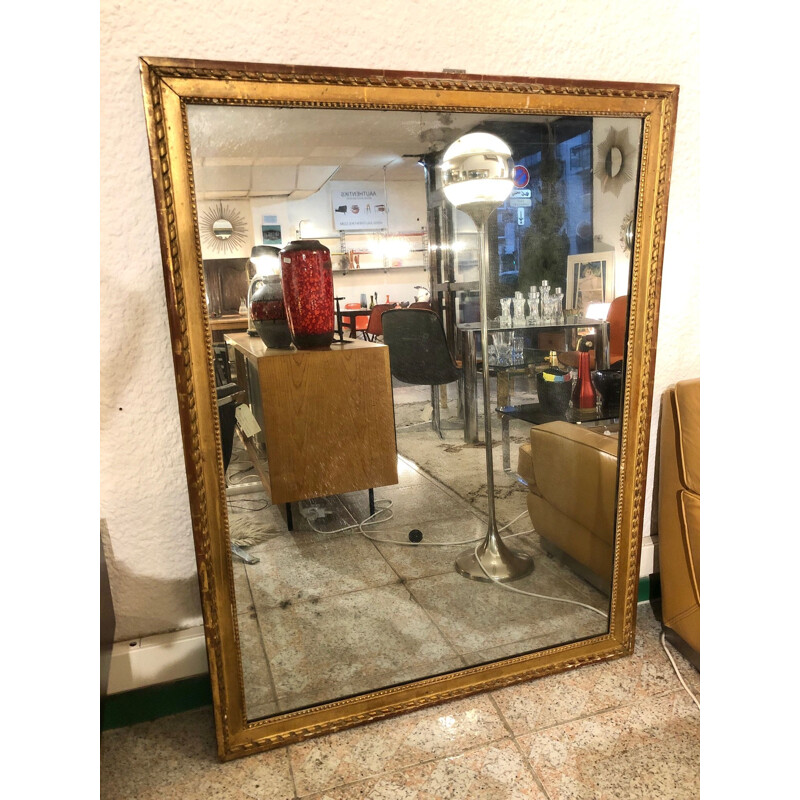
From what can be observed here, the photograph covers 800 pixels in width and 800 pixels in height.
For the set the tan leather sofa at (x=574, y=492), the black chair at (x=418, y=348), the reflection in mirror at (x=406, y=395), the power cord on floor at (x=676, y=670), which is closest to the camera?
the reflection in mirror at (x=406, y=395)

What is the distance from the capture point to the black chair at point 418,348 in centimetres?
143

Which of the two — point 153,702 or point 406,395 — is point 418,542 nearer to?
point 406,395

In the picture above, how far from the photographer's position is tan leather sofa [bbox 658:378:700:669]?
160cm

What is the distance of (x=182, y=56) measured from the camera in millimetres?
1239

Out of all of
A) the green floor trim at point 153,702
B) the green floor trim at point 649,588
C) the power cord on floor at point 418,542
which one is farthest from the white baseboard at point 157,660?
the green floor trim at point 649,588

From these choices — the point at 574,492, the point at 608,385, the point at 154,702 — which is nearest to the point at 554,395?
the point at 608,385

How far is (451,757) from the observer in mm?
1390

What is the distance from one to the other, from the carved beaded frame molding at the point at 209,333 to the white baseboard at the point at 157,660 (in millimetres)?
A: 190

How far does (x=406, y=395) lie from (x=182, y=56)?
85cm

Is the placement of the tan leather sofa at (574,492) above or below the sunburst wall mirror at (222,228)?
below

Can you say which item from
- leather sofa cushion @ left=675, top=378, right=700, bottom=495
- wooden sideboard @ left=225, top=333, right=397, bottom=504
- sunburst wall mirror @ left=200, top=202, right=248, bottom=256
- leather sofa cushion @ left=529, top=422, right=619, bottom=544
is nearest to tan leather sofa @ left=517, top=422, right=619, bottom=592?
leather sofa cushion @ left=529, top=422, right=619, bottom=544

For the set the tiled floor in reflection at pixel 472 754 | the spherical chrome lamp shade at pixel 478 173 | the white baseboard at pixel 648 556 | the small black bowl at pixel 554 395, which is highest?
the spherical chrome lamp shade at pixel 478 173

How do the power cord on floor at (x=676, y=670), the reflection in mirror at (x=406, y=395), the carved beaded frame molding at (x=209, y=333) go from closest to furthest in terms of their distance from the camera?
the carved beaded frame molding at (x=209, y=333) → the reflection in mirror at (x=406, y=395) → the power cord on floor at (x=676, y=670)

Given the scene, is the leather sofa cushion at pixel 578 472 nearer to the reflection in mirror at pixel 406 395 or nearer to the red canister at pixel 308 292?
the reflection in mirror at pixel 406 395
